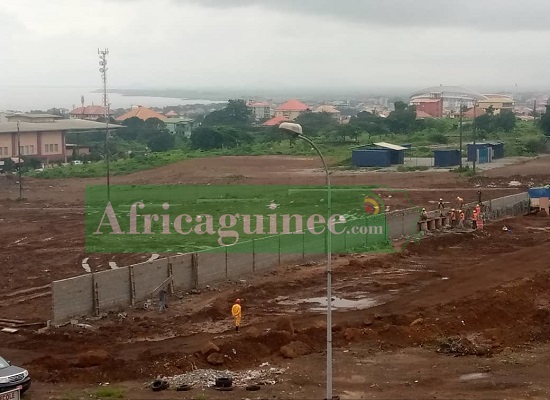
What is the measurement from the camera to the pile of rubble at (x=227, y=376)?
18.3 meters

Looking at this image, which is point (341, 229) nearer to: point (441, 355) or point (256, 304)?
point (256, 304)

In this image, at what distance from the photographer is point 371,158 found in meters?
78.3

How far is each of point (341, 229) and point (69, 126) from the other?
246 ft

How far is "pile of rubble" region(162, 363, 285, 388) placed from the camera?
18344 mm

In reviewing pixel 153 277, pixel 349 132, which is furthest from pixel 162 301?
pixel 349 132

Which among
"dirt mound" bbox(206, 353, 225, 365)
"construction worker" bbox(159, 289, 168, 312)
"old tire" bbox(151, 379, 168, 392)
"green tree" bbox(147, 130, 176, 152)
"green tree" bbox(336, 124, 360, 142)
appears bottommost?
"green tree" bbox(147, 130, 176, 152)

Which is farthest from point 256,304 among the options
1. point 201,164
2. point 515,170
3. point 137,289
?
point 201,164

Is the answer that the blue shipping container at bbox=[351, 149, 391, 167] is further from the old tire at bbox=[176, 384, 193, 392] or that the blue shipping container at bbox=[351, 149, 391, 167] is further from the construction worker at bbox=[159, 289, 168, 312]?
the old tire at bbox=[176, 384, 193, 392]

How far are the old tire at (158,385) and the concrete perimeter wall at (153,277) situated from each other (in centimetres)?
709

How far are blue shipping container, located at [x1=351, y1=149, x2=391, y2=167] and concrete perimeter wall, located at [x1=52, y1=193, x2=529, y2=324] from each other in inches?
1728

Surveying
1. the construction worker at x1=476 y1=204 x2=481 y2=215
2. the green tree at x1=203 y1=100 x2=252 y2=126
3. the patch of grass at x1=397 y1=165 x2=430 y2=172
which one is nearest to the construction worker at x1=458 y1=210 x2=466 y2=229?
the construction worker at x1=476 y1=204 x2=481 y2=215

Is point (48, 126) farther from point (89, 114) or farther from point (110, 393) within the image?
point (110, 393)

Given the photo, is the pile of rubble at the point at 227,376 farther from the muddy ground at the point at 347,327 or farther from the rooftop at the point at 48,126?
the rooftop at the point at 48,126

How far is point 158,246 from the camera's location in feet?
126
